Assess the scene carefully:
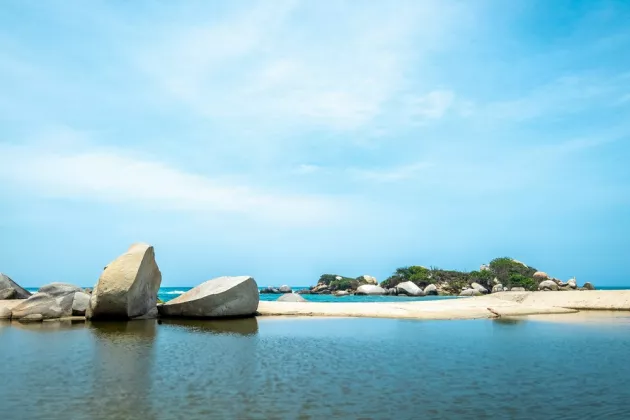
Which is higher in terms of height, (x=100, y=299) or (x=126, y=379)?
(x=100, y=299)

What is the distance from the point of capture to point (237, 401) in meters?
7.73

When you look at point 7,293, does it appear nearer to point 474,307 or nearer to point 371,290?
Result: point 474,307

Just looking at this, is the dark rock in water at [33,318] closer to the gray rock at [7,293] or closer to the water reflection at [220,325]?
the gray rock at [7,293]

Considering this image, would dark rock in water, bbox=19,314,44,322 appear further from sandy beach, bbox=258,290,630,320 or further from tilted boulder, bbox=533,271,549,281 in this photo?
tilted boulder, bbox=533,271,549,281

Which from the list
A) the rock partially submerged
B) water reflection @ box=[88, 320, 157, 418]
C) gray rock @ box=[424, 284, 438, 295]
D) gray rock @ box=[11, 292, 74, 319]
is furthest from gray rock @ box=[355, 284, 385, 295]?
water reflection @ box=[88, 320, 157, 418]

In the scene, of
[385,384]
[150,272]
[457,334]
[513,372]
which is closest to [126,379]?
[385,384]

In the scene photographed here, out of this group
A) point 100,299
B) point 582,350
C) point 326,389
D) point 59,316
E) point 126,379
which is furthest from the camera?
point 59,316

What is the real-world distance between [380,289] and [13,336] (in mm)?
62233

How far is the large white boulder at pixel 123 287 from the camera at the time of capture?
62.9 feet

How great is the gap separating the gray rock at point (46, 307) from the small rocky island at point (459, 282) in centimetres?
5314

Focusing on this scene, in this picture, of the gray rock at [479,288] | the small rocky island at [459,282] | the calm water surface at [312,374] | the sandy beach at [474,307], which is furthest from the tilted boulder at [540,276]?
the calm water surface at [312,374]

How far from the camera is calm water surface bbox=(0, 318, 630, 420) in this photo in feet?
24.0

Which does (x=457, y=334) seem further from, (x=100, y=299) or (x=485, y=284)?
(x=485, y=284)

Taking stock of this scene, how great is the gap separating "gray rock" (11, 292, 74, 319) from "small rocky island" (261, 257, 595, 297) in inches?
2092
